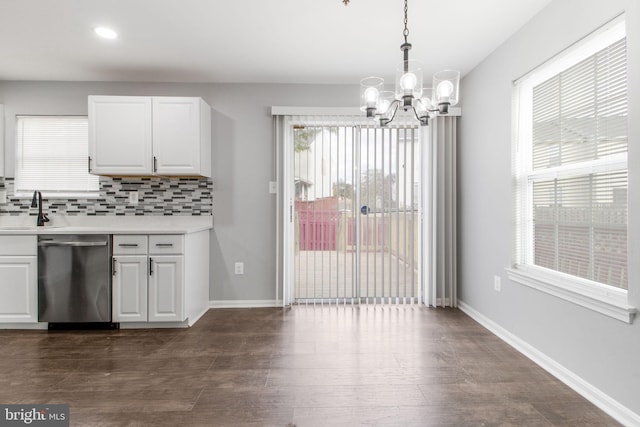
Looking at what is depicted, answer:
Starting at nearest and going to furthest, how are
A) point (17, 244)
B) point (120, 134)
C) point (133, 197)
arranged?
1. point (17, 244)
2. point (120, 134)
3. point (133, 197)

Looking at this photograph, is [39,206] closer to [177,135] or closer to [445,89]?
[177,135]

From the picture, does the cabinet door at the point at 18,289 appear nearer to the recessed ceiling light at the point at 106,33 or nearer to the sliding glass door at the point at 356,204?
the recessed ceiling light at the point at 106,33

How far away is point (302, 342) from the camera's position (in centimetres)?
263

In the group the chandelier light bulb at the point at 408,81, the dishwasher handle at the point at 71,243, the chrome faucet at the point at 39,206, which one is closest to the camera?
the chandelier light bulb at the point at 408,81

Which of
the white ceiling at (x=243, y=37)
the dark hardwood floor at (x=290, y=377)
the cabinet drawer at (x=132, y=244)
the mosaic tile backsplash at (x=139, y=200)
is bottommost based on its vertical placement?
the dark hardwood floor at (x=290, y=377)

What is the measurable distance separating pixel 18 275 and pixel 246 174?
2178 millimetres

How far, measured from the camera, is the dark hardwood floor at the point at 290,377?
1712 mm

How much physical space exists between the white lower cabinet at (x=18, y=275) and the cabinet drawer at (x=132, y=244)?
72 centimetres

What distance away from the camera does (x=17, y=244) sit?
2863mm

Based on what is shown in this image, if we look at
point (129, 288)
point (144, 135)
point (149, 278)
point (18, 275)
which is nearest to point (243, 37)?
point (144, 135)

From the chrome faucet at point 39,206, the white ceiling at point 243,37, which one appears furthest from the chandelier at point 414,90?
the chrome faucet at point 39,206

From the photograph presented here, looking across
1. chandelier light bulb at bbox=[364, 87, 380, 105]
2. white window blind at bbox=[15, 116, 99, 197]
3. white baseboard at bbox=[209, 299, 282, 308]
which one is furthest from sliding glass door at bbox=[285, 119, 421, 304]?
white window blind at bbox=[15, 116, 99, 197]

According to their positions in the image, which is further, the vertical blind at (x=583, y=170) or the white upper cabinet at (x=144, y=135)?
the white upper cabinet at (x=144, y=135)

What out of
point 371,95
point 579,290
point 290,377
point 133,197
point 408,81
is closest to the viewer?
point 408,81
